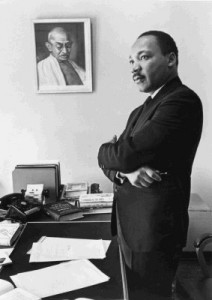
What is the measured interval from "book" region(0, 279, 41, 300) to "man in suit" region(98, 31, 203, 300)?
55 centimetres

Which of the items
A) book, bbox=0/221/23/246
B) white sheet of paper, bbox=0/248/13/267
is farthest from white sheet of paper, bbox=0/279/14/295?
book, bbox=0/221/23/246

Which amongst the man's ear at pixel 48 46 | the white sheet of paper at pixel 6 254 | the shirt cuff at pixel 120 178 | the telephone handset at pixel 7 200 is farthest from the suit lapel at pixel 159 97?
the man's ear at pixel 48 46

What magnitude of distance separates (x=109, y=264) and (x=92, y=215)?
68 centimetres

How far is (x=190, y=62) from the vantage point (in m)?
3.09

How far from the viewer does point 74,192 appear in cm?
257

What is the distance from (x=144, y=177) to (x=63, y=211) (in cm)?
65

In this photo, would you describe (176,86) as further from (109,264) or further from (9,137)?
(9,137)

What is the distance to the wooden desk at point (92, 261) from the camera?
49.8 inches

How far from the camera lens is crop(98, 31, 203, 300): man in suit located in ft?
5.27

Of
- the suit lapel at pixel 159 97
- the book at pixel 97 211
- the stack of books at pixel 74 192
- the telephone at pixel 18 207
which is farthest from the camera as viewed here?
the stack of books at pixel 74 192

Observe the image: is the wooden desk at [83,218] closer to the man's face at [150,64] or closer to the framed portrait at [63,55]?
the man's face at [150,64]

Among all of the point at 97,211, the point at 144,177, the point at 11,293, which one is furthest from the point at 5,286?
the point at 97,211

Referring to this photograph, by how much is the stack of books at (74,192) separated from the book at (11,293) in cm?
115

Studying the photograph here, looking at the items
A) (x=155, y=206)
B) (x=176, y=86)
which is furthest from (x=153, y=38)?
(x=155, y=206)
